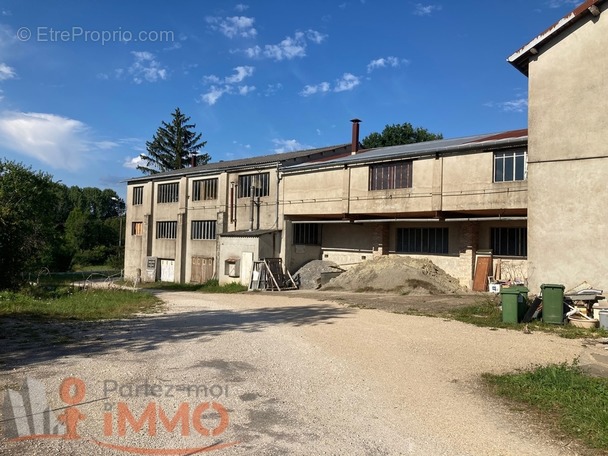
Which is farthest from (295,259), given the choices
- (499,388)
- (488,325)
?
(499,388)

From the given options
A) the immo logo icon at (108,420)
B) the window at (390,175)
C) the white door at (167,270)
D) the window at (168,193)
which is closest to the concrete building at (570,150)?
the window at (390,175)

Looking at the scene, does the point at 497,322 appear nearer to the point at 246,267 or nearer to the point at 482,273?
the point at 482,273

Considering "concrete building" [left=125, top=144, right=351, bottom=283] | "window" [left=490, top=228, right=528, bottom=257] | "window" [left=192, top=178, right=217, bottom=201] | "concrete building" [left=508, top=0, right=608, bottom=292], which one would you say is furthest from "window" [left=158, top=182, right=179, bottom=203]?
"concrete building" [left=508, top=0, right=608, bottom=292]

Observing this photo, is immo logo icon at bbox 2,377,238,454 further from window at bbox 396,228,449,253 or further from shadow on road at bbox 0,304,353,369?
window at bbox 396,228,449,253

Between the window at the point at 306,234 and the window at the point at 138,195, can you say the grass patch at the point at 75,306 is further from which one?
the window at the point at 138,195

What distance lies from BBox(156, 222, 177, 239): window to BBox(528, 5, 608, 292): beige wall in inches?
1146

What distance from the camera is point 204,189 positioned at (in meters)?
35.8

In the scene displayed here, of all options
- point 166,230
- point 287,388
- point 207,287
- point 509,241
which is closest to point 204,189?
point 166,230

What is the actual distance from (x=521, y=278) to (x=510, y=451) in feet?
61.8

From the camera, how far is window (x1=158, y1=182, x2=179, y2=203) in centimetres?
3850

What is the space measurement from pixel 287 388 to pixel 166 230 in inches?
1361

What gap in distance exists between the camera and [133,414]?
546 cm

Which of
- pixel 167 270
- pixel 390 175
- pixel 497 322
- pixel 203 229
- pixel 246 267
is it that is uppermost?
pixel 390 175

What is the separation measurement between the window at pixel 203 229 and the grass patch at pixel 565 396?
29.1m
